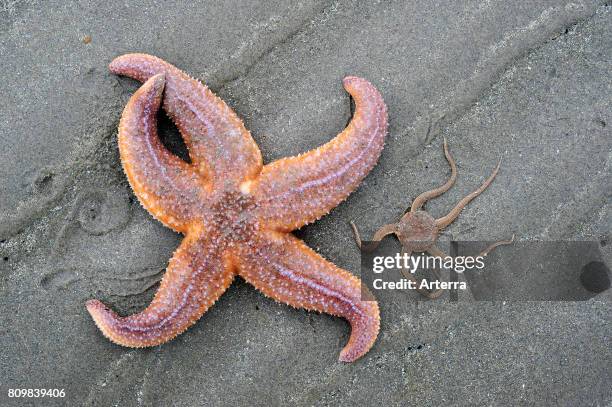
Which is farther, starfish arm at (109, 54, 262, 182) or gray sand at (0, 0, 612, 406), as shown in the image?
gray sand at (0, 0, 612, 406)

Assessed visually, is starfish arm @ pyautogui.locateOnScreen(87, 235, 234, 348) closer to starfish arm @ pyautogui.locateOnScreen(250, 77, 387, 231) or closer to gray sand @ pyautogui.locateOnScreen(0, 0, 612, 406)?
gray sand @ pyautogui.locateOnScreen(0, 0, 612, 406)

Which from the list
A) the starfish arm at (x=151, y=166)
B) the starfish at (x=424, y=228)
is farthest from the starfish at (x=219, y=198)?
the starfish at (x=424, y=228)

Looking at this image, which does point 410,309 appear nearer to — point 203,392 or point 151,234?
point 203,392

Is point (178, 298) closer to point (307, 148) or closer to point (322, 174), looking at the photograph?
point (322, 174)

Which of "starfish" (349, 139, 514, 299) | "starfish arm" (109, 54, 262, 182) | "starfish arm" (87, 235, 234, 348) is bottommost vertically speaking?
"starfish" (349, 139, 514, 299)

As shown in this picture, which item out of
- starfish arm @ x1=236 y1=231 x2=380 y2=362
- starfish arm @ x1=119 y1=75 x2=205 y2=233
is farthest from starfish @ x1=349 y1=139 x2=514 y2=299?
starfish arm @ x1=119 y1=75 x2=205 y2=233

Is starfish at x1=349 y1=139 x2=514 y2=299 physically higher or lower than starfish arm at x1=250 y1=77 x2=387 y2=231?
lower
